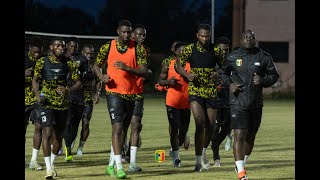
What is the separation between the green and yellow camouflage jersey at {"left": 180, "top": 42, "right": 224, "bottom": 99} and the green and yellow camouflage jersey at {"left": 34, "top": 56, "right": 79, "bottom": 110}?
Result: 1997 mm

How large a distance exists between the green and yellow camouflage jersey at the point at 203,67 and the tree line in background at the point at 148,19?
51198 mm

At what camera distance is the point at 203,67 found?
1592cm

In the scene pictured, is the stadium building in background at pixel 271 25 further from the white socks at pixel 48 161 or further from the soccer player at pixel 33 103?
the white socks at pixel 48 161

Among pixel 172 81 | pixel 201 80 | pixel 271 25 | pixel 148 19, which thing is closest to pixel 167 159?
pixel 172 81

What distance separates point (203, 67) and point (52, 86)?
100 inches

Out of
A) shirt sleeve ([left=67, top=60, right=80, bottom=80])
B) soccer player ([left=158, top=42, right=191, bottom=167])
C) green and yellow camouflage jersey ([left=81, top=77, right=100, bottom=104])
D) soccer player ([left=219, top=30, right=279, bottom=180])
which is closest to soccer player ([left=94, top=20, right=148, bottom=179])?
shirt sleeve ([left=67, top=60, right=80, bottom=80])

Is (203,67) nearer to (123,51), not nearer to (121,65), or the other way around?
(123,51)

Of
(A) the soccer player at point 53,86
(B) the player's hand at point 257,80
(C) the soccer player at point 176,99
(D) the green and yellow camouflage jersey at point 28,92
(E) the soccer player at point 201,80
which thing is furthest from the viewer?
(C) the soccer player at point 176,99

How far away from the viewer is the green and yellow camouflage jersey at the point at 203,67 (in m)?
15.9

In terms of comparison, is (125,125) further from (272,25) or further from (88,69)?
(272,25)

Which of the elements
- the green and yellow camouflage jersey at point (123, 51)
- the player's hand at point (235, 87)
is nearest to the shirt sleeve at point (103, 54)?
the green and yellow camouflage jersey at point (123, 51)

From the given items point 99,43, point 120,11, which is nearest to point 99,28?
point 120,11

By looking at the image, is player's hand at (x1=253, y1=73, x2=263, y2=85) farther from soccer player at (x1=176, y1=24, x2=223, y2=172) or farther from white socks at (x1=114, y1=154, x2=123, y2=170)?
white socks at (x1=114, y1=154, x2=123, y2=170)
